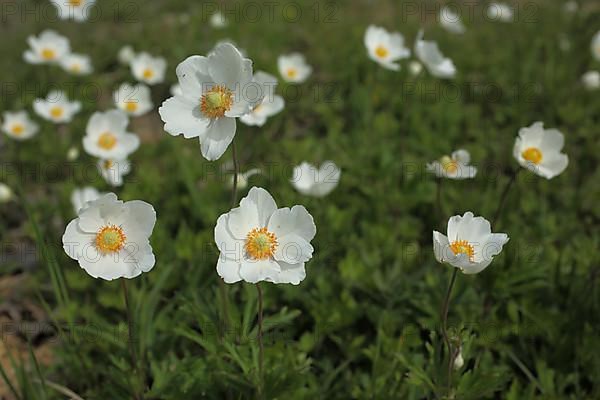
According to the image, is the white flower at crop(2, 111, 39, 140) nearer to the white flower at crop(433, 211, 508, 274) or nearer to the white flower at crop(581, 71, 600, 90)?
the white flower at crop(433, 211, 508, 274)

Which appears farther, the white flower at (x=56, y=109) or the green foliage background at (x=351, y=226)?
the white flower at (x=56, y=109)

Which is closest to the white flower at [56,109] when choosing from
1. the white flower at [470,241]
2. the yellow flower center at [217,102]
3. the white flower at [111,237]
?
the white flower at [111,237]

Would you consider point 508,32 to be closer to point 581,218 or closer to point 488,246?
point 581,218

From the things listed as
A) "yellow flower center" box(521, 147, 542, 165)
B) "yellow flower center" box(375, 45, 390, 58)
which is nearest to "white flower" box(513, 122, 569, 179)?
"yellow flower center" box(521, 147, 542, 165)

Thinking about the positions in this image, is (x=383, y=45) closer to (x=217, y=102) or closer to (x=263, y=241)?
(x=217, y=102)

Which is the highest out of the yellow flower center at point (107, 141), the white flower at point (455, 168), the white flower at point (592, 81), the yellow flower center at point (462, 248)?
the yellow flower center at point (462, 248)

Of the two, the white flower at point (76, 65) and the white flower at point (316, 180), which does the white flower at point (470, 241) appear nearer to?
the white flower at point (316, 180)

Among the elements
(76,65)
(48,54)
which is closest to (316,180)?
(48,54)
